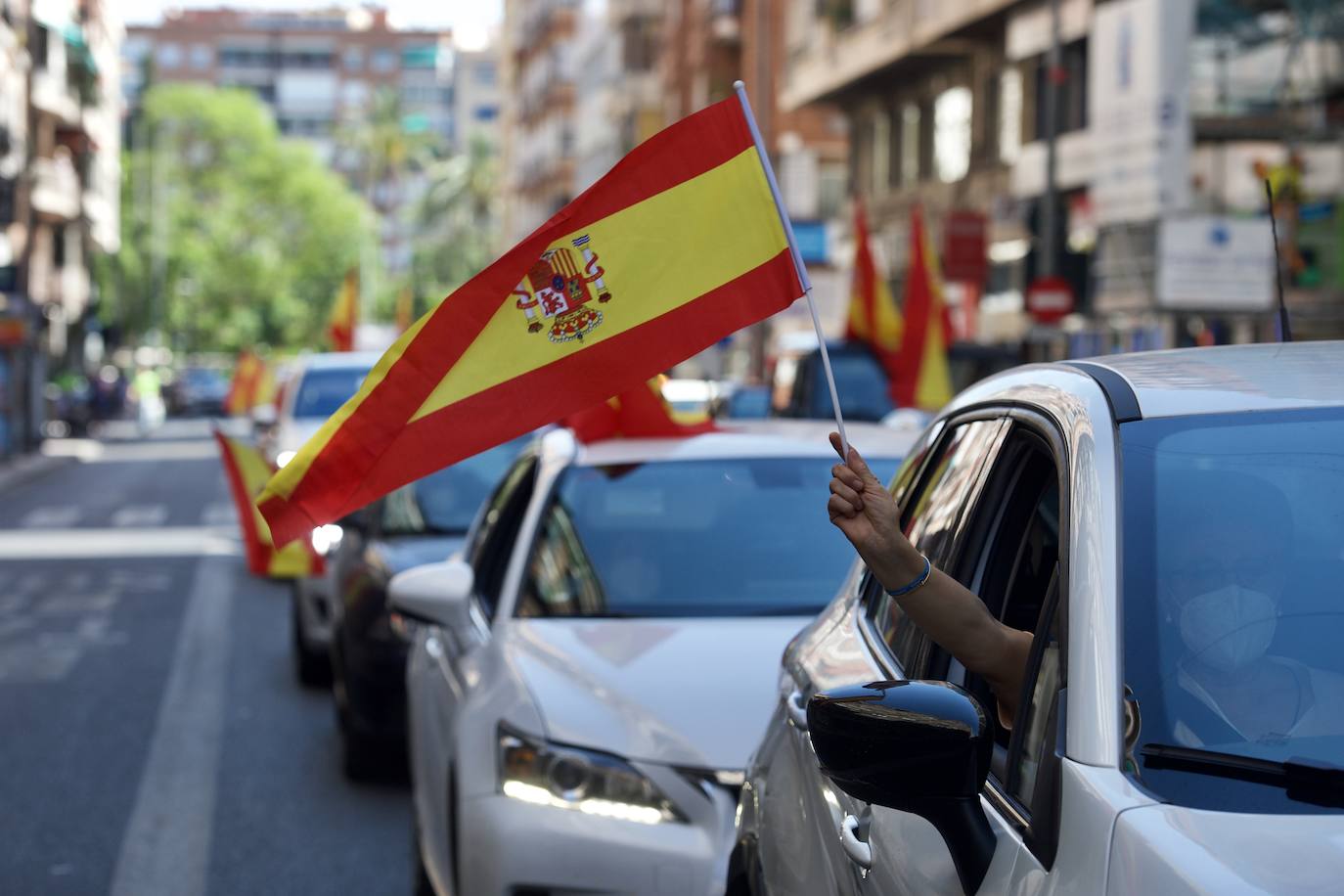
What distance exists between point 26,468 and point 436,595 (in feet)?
111

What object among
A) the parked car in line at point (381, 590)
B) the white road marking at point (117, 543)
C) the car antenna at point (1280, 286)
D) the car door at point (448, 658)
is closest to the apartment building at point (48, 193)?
the white road marking at point (117, 543)

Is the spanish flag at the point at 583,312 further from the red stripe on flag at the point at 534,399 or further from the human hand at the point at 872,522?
the human hand at the point at 872,522

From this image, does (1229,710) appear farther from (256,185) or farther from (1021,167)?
(256,185)

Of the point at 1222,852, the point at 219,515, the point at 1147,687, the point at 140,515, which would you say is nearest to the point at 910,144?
the point at 219,515

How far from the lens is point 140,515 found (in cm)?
2664

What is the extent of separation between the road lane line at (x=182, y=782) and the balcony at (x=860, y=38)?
847 inches

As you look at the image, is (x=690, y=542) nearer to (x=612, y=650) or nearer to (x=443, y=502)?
(x=612, y=650)

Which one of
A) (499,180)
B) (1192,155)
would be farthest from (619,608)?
(499,180)

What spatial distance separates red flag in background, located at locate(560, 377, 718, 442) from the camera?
21.9 feet

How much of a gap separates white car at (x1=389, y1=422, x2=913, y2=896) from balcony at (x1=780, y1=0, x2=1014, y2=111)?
86.3 feet

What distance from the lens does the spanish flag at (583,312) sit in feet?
13.2

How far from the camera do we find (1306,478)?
2629 millimetres

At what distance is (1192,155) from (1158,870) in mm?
25880

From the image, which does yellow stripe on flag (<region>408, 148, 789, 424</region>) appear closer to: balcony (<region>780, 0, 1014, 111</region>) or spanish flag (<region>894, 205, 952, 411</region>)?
spanish flag (<region>894, 205, 952, 411</region>)
